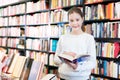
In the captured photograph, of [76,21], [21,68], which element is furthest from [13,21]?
[21,68]

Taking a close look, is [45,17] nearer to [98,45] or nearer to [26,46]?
[26,46]

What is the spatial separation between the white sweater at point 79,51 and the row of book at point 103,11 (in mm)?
1193

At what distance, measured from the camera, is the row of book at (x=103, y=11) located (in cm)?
312

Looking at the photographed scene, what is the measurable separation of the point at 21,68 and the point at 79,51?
1.95 feet

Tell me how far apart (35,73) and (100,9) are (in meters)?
2.07

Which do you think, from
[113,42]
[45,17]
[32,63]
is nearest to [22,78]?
[32,63]

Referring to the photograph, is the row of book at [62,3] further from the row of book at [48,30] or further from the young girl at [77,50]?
the young girl at [77,50]

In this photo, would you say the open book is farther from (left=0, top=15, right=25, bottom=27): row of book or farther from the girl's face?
(left=0, top=15, right=25, bottom=27): row of book

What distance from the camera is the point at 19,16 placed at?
570cm

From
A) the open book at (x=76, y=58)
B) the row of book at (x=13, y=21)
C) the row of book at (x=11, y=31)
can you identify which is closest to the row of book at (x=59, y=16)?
the row of book at (x=13, y=21)

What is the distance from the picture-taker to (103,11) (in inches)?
131

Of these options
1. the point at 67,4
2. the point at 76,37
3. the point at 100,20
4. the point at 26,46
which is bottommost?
the point at 26,46

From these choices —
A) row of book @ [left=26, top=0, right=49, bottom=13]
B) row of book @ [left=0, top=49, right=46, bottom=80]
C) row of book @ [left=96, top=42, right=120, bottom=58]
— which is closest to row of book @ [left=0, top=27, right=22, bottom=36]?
row of book @ [left=26, top=0, right=49, bottom=13]

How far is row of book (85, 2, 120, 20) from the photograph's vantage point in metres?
3.12
